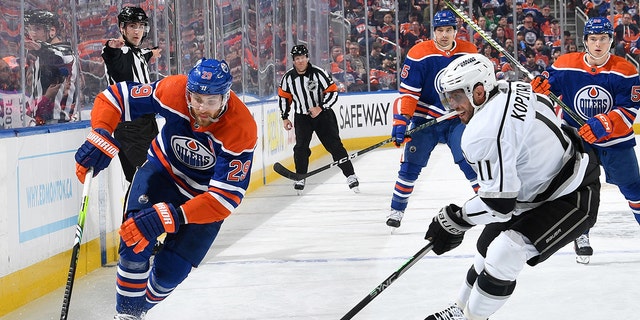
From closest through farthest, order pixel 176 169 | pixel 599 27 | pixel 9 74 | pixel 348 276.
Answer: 1. pixel 176 169
2. pixel 9 74
3. pixel 348 276
4. pixel 599 27

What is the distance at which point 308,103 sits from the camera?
8508 millimetres

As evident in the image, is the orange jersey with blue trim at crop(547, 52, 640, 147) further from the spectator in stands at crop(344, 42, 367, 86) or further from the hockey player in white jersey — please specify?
the spectator in stands at crop(344, 42, 367, 86)

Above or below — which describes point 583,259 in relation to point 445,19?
below

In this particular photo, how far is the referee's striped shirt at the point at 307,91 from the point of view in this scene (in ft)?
27.8

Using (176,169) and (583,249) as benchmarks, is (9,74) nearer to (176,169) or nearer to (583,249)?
(176,169)

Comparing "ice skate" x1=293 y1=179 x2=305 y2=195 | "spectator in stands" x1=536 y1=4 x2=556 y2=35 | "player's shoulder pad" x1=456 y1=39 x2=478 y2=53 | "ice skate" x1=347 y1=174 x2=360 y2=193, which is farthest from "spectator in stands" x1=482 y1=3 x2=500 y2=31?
"player's shoulder pad" x1=456 y1=39 x2=478 y2=53

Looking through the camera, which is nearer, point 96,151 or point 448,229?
point 448,229

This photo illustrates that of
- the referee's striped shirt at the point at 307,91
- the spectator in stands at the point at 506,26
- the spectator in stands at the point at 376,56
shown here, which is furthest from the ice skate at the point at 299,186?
the spectator in stands at the point at 506,26

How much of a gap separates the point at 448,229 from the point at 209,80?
91 centimetres

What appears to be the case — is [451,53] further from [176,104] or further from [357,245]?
[176,104]

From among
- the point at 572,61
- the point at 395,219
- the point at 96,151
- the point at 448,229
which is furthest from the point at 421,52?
the point at 96,151

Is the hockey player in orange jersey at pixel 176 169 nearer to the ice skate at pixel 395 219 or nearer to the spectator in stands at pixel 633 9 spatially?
the ice skate at pixel 395 219

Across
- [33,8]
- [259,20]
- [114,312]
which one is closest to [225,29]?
[259,20]

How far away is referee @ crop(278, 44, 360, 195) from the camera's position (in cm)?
848
